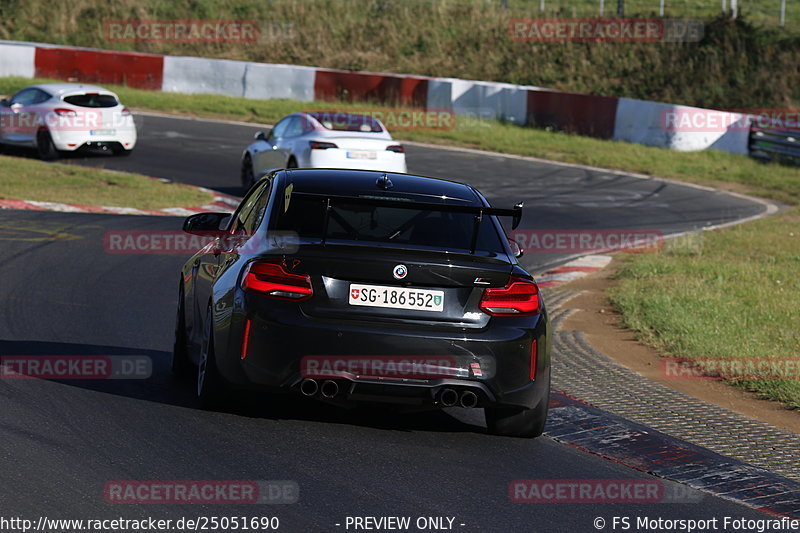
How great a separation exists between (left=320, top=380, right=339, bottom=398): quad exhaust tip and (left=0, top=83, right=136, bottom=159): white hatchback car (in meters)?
18.6

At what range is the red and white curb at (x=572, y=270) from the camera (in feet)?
46.5

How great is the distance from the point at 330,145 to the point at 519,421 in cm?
1258

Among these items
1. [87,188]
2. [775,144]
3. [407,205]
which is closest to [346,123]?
[87,188]

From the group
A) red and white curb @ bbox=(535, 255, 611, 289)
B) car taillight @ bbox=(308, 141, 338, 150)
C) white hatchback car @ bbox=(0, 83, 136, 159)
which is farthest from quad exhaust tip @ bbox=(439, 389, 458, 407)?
white hatchback car @ bbox=(0, 83, 136, 159)

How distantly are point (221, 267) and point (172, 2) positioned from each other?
156 feet

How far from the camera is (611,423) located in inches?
300

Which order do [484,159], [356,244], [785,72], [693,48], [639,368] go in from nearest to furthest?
[356,244]
[639,368]
[484,159]
[785,72]
[693,48]

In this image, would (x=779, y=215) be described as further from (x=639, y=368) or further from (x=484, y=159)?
(x=639, y=368)

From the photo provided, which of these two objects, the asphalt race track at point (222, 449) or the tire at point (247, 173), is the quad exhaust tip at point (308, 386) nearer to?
the asphalt race track at point (222, 449)

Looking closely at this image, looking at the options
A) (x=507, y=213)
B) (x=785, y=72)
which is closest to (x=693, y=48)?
(x=785, y=72)

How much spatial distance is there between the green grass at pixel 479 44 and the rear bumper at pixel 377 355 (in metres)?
30.2

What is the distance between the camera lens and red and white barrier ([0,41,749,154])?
101ft

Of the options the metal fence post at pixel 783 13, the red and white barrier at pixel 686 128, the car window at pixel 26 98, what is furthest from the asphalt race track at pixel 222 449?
the metal fence post at pixel 783 13

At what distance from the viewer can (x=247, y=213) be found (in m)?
8.06
